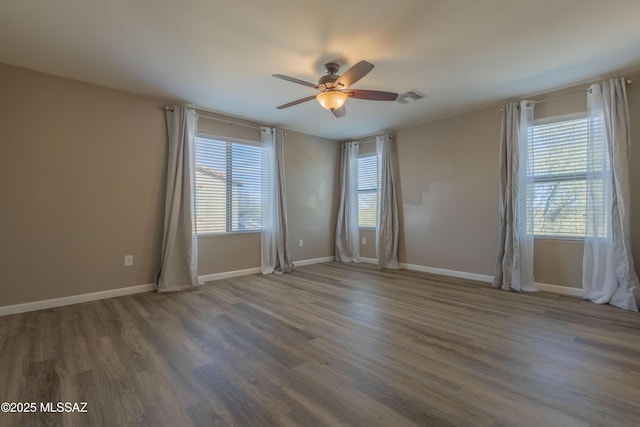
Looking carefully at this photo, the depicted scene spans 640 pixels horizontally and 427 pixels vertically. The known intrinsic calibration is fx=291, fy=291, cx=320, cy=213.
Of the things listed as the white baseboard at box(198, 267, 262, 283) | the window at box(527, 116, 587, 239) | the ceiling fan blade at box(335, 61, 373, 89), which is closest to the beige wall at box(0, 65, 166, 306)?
the white baseboard at box(198, 267, 262, 283)

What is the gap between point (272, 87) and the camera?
3.47 meters

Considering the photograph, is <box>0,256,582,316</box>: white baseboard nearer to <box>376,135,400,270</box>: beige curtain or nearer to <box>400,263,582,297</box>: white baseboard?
<box>400,263,582,297</box>: white baseboard

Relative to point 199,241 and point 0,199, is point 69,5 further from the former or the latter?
point 199,241

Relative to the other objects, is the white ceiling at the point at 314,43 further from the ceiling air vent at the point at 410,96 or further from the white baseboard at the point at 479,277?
the white baseboard at the point at 479,277

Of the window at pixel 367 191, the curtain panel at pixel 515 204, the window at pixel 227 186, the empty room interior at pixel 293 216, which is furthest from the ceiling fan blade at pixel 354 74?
the window at pixel 367 191

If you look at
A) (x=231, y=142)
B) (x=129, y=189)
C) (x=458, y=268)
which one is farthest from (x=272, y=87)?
(x=458, y=268)

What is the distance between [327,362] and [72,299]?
3.13 meters

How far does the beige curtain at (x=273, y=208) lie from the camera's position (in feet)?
16.1

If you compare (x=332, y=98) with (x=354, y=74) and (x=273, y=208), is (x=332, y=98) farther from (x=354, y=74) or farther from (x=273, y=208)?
(x=273, y=208)

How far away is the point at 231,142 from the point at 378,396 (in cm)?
406

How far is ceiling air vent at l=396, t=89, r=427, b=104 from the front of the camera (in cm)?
366

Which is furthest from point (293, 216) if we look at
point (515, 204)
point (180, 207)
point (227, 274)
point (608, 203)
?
point (608, 203)

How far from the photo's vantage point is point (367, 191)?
587 centimetres

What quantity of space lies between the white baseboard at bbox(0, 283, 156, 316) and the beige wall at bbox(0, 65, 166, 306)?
0.05 m
